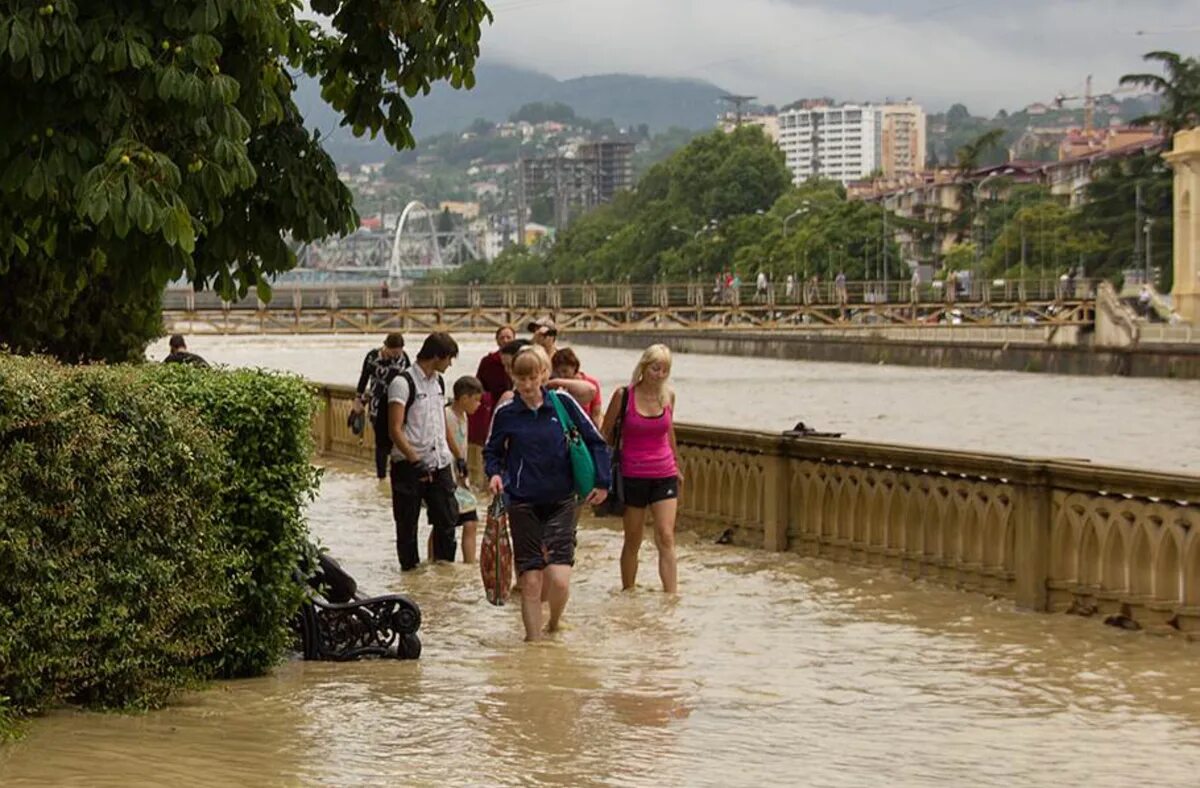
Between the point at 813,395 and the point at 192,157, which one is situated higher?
the point at 192,157

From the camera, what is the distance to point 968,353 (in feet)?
348

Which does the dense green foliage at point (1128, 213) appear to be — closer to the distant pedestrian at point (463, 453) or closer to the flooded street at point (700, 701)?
the distant pedestrian at point (463, 453)

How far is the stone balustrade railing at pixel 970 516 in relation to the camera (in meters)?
13.1

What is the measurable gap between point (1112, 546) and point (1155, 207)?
5140 inches

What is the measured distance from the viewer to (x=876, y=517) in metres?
16.4

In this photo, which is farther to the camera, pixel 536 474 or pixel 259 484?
pixel 536 474

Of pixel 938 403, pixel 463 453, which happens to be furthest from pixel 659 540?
pixel 938 403

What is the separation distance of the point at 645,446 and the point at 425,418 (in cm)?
232

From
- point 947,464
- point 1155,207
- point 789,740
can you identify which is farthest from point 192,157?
point 1155,207

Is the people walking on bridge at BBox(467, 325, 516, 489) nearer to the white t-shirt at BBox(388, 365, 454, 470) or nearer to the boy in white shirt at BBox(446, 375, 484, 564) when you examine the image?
the boy in white shirt at BBox(446, 375, 484, 564)

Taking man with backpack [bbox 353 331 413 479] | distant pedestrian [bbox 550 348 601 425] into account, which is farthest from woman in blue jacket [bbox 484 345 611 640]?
man with backpack [bbox 353 331 413 479]

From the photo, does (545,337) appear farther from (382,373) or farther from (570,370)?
(382,373)

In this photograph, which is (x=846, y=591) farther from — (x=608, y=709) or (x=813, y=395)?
(x=813, y=395)

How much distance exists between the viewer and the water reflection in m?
8.87
